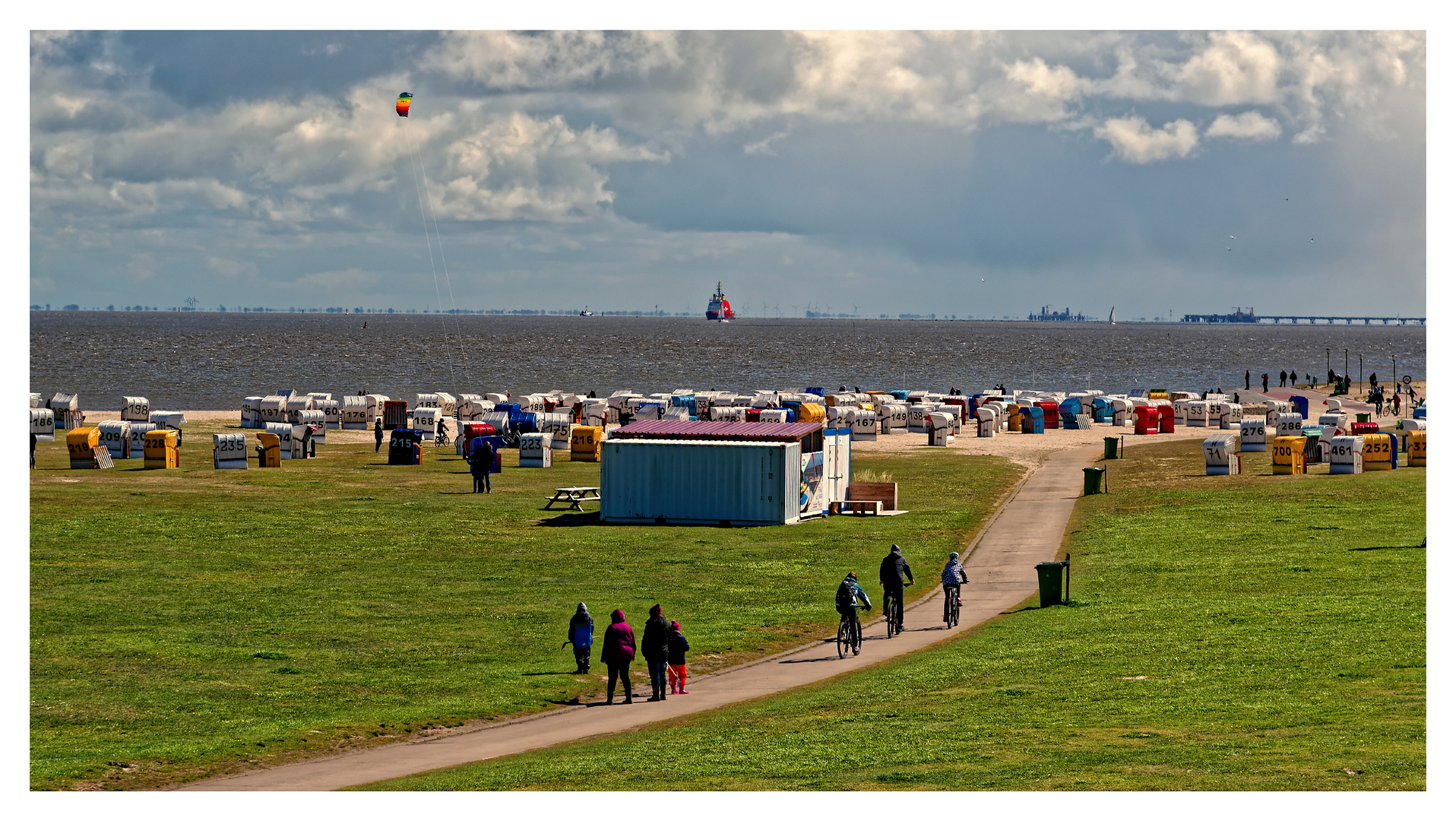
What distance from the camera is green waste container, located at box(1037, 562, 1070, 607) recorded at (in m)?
30.5

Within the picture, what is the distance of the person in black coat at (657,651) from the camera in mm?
23141

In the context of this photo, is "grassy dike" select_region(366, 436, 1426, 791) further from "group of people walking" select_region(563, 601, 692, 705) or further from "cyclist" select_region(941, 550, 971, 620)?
"group of people walking" select_region(563, 601, 692, 705)

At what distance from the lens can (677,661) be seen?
939 inches

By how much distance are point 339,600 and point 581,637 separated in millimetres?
8358

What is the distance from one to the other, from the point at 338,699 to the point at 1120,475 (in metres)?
42.9

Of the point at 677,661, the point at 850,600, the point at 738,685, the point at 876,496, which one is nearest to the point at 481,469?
the point at 876,496

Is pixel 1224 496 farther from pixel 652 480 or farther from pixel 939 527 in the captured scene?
pixel 652 480

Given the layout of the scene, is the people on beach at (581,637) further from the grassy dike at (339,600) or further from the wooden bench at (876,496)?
the wooden bench at (876,496)

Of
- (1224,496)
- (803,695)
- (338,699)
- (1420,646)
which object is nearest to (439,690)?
(338,699)

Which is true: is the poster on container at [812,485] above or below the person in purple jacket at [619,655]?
above

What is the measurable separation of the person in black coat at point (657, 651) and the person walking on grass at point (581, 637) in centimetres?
214

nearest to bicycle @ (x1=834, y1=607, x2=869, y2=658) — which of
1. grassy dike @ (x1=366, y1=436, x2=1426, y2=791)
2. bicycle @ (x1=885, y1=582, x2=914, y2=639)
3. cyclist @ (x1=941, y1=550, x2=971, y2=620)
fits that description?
grassy dike @ (x1=366, y1=436, x2=1426, y2=791)

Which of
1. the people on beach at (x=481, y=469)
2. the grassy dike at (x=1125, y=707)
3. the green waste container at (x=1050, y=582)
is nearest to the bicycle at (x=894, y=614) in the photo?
the grassy dike at (x=1125, y=707)

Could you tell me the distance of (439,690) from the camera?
23516 millimetres
